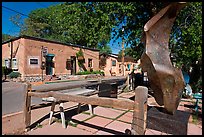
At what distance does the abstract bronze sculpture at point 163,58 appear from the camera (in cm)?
388

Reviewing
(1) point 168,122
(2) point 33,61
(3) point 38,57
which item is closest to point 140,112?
(1) point 168,122

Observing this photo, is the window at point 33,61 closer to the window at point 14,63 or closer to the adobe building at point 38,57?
the adobe building at point 38,57

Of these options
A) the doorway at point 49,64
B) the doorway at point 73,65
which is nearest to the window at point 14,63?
the doorway at point 49,64

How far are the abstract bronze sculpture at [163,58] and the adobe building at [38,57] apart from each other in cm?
1585

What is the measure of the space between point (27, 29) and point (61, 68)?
18.2 metres

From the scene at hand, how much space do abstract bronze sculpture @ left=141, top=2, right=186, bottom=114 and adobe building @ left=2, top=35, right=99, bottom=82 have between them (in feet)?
52.0

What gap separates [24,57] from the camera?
17.1m

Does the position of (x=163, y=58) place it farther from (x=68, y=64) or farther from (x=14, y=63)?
(x=68, y=64)

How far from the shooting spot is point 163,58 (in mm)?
3986

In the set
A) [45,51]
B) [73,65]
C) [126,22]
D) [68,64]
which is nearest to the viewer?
[126,22]

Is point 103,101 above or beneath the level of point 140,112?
above

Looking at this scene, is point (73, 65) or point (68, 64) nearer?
point (68, 64)

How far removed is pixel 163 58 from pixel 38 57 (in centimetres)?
1682

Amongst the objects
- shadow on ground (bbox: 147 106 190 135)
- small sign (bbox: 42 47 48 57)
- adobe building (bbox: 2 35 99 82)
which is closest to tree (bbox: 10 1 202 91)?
shadow on ground (bbox: 147 106 190 135)
